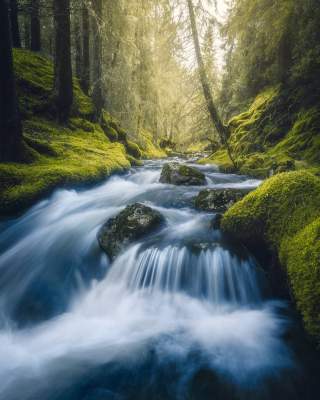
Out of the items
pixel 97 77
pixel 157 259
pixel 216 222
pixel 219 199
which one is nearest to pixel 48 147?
pixel 219 199

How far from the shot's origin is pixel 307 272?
8.27ft

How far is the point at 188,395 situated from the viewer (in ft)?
7.58

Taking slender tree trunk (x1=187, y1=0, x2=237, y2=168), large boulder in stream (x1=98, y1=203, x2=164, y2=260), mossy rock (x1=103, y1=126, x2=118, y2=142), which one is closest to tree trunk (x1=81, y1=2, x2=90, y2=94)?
mossy rock (x1=103, y1=126, x2=118, y2=142)

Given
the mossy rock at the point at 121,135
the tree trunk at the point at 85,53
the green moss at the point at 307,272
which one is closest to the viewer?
the green moss at the point at 307,272

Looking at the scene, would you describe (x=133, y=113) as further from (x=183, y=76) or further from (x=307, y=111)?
(x=307, y=111)

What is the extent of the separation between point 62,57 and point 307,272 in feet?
31.7

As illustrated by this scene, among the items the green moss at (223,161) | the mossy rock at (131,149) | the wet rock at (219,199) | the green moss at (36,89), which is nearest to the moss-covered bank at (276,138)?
the green moss at (223,161)

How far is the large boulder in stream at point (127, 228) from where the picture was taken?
176 inches

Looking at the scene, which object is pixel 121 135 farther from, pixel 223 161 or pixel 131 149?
pixel 223 161

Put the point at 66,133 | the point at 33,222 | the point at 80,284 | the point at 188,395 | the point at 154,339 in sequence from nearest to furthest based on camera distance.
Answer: the point at 188,395 → the point at 154,339 → the point at 80,284 → the point at 33,222 → the point at 66,133

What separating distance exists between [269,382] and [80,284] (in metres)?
2.76

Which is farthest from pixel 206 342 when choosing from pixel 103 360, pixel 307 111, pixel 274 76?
pixel 274 76

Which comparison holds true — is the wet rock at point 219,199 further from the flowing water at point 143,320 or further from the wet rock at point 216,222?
the wet rock at point 216,222

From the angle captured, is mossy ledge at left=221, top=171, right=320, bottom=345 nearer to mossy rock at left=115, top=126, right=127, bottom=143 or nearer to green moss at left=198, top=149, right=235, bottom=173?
green moss at left=198, top=149, right=235, bottom=173
